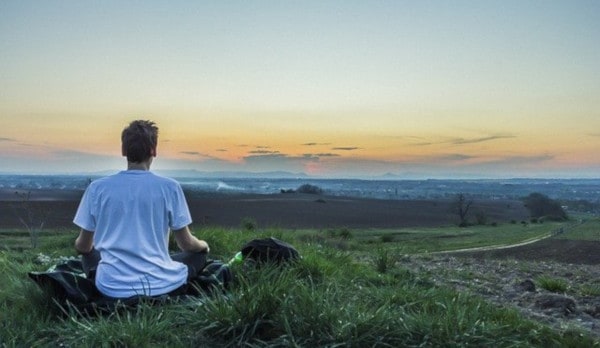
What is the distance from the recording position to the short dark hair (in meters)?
5.19

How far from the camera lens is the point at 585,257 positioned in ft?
76.3

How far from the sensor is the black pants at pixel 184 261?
5.71 m

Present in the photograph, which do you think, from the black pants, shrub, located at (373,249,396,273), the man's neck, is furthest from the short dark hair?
shrub, located at (373,249,396,273)

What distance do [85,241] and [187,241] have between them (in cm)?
87

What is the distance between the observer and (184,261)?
588cm

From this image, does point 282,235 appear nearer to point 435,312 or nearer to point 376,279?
point 376,279

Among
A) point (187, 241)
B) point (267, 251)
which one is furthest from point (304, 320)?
point (267, 251)

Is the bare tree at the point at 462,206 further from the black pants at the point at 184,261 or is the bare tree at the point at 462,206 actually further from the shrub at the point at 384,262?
the black pants at the point at 184,261

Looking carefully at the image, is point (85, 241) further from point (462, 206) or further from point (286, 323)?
point (462, 206)

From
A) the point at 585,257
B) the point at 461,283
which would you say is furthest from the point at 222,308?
the point at 585,257

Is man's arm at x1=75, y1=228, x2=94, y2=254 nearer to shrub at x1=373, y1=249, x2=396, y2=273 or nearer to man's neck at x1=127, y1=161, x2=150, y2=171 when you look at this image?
man's neck at x1=127, y1=161, x2=150, y2=171

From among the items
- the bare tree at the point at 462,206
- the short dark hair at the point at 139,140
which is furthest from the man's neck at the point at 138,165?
the bare tree at the point at 462,206

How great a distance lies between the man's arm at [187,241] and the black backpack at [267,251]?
100cm

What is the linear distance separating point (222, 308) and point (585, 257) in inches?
851
